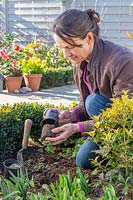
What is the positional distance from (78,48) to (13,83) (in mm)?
4489

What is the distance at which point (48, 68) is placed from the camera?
7625 mm

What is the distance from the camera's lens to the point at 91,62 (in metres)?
2.57

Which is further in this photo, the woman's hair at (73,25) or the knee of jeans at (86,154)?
the knee of jeans at (86,154)

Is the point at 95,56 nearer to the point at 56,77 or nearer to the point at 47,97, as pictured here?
the point at 47,97

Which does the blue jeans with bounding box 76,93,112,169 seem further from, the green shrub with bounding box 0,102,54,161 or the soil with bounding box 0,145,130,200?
the green shrub with bounding box 0,102,54,161

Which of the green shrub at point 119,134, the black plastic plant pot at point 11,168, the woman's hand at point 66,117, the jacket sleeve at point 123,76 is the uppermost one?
the jacket sleeve at point 123,76

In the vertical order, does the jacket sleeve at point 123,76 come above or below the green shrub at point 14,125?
above

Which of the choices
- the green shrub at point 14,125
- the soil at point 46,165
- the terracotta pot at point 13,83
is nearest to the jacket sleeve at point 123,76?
the soil at point 46,165

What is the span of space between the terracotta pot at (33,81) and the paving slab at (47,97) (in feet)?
0.40

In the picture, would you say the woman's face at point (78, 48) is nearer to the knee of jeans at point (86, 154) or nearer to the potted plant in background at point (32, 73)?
the knee of jeans at point (86, 154)

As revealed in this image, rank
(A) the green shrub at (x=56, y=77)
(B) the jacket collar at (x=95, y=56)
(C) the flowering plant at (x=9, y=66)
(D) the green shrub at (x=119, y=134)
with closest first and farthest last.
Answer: (D) the green shrub at (x=119, y=134) < (B) the jacket collar at (x=95, y=56) < (C) the flowering plant at (x=9, y=66) < (A) the green shrub at (x=56, y=77)

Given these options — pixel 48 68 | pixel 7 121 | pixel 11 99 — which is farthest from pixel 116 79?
pixel 48 68

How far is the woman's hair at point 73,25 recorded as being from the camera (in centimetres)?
239

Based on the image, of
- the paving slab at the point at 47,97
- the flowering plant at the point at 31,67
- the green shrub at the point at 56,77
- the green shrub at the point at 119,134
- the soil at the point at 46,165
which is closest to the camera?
the green shrub at the point at 119,134
